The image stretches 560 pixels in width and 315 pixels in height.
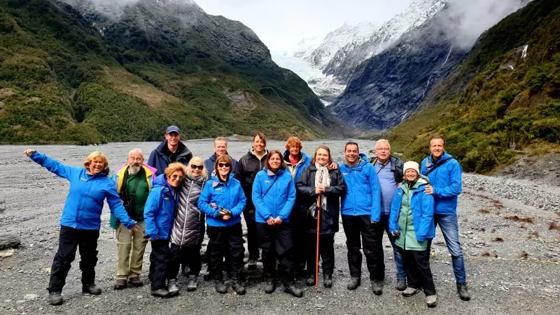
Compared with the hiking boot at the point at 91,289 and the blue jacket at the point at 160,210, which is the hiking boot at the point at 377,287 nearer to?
the blue jacket at the point at 160,210

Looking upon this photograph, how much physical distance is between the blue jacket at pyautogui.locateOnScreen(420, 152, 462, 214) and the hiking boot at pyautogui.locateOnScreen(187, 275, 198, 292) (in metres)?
4.34

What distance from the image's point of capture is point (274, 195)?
7.07m

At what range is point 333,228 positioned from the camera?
730 cm

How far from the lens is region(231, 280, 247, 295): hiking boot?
701 centimetres

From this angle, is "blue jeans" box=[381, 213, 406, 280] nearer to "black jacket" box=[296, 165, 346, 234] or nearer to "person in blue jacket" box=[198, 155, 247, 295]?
"black jacket" box=[296, 165, 346, 234]

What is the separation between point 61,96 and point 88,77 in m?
32.4

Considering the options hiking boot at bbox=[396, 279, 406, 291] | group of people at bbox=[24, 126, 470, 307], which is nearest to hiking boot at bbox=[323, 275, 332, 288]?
group of people at bbox=[24, 126, 470, 307]

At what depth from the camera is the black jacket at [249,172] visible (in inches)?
303

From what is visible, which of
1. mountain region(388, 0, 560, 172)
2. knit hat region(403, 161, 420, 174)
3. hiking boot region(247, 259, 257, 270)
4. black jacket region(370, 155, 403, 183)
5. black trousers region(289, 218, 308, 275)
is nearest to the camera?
knit hat region(403, 161, 420, 174)

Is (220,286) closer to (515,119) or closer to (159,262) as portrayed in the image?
(159,262)

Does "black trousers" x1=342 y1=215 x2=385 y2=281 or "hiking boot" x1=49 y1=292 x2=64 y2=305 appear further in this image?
"black trousers" x1=342 y1=215 x2=385 y2=281

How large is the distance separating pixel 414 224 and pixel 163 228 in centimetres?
418

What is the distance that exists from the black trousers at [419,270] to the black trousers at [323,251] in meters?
1.24

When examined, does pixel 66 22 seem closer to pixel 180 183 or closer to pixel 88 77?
pixel 88 77
